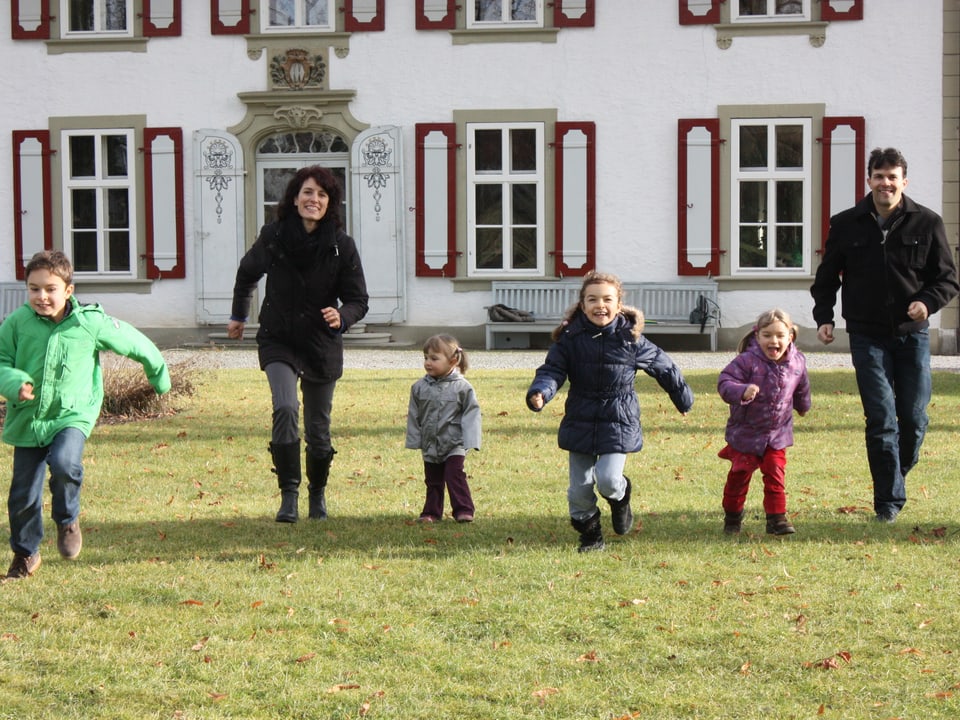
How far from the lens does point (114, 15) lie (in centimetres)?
2070

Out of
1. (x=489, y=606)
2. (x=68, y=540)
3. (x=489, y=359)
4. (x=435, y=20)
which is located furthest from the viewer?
(x=435, y=20)

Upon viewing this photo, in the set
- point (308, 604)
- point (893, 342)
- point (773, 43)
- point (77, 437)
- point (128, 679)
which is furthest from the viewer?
point (773, 43)

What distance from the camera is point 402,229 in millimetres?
20297

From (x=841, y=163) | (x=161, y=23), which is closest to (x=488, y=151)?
→ (x=841, y=163)

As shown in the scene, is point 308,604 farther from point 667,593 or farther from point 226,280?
point 226,280

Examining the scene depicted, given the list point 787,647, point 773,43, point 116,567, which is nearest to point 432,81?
point 773,43

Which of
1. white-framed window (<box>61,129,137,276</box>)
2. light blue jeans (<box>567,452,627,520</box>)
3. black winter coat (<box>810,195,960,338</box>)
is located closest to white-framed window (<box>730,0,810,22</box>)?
white-framed window (<box>61,129,137,276</box>)

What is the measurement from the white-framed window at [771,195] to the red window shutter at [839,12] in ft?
4.46

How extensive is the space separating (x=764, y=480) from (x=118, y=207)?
15.5 m

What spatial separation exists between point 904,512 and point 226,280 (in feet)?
47.0

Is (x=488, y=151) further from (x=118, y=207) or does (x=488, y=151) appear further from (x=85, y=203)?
(x=85, y=203)

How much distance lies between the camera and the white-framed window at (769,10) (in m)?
19.7

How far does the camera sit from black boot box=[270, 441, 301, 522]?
7164mm

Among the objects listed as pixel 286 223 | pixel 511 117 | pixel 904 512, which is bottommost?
pixel 904 512
